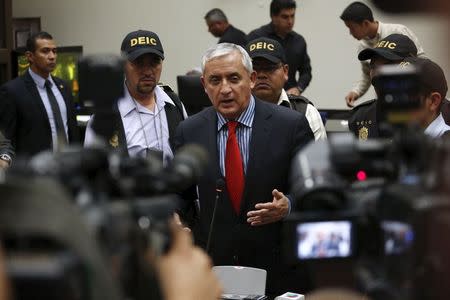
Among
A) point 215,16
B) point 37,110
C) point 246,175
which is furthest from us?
point 215,16

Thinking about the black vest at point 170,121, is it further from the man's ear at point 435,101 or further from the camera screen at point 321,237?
the camera screen at point 321,237

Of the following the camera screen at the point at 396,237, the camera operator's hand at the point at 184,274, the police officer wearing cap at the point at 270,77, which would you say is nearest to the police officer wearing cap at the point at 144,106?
the police officer wearing cap at the point at 270,77

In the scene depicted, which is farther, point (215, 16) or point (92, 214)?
point (215, 16)

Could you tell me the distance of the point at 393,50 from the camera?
164 inches

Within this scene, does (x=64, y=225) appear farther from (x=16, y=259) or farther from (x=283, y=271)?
(x=283, y=271)

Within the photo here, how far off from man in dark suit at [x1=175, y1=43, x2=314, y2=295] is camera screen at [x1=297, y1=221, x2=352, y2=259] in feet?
6.63

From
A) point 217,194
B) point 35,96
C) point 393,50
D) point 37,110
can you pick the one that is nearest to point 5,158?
point 217,194

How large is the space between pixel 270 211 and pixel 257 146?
0.30 metres

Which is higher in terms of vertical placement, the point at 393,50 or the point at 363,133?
the point at 393,50

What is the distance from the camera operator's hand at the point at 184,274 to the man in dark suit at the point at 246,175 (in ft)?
6.70

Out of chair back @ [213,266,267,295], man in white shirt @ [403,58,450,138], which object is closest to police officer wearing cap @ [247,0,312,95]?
man in white shirt @ [403,58,450,138]

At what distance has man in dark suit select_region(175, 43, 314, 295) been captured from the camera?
3711 millimetres

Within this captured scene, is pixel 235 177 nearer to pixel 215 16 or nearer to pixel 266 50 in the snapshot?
pixel 266 50

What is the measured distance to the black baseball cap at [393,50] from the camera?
4.11 metres
